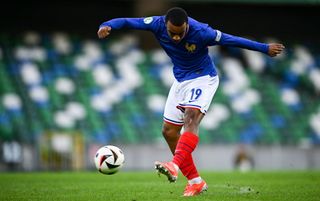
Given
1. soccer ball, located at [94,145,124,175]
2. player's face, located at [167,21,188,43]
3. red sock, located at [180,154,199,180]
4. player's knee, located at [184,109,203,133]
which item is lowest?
red sock, located at [180,154,199,180]

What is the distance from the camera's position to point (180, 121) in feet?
32.3

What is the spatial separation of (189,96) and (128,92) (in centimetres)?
1861

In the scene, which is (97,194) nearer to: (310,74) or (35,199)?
(35,199)

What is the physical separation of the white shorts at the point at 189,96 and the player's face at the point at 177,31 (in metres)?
0.73

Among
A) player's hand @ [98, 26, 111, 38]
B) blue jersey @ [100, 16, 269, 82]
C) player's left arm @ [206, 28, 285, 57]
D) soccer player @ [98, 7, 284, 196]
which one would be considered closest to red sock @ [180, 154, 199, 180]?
soccer player @ [98, 7, 284, 196]

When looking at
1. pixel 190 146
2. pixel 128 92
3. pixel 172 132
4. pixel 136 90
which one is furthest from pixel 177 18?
pixel 136 90

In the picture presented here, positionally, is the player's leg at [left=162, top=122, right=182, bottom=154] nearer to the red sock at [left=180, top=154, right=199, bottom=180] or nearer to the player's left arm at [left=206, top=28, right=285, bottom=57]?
the red sock at [left=180, top=154, right=199, bottom=180]

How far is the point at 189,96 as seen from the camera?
9.48m

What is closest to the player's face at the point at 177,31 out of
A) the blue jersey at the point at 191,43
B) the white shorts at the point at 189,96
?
the blue jersey at the point at 191,43

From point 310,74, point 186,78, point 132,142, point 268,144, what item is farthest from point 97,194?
point 310,74

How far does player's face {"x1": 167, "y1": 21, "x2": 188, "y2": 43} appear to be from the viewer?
8969 mm

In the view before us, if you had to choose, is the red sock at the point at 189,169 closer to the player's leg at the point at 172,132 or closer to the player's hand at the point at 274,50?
the player's leg at the point at 172,132

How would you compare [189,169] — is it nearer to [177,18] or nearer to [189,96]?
[189,96]

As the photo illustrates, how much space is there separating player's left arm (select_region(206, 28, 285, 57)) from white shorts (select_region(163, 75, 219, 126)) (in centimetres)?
60
